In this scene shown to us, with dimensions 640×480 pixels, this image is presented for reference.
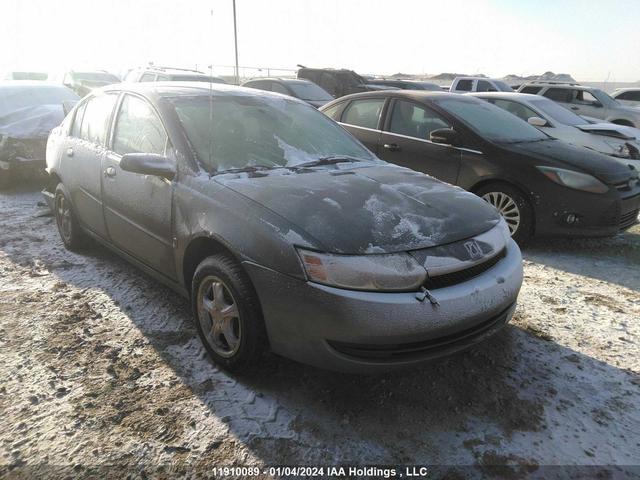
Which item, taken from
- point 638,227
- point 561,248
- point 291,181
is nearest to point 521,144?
point 561,248

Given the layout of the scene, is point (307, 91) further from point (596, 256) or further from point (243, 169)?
point (243, 169)

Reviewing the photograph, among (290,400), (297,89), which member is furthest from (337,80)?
(290,400)

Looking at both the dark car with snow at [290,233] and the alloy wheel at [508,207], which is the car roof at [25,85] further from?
the alloy wheel at [508,207]

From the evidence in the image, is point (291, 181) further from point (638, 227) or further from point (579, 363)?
point (638, 227)

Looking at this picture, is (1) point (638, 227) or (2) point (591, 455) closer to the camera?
(2) point (591, 455)

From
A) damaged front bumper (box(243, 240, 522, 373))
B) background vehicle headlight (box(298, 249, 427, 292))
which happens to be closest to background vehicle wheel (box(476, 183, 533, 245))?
damaged front bumper (box(243, 240, 522, 373))

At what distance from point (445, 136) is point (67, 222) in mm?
3777

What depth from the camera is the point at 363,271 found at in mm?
2148

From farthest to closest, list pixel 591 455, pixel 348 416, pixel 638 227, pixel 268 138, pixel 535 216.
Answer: pixel 638 227 → pixel 535 216 → pixel 268 138 → pixel 348 416 → pixel 591 455

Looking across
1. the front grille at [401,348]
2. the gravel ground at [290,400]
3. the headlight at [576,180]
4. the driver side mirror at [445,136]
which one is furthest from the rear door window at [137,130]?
the headlight at [576,180]

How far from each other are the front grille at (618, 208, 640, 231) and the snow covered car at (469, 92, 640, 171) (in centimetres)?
238

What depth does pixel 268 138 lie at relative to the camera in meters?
3.22

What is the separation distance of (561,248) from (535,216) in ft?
1.86

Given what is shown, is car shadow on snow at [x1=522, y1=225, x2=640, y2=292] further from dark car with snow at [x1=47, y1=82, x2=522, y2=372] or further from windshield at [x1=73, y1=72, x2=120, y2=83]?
windshield at [x1=73, y1=72, x2=120, y2=83]
